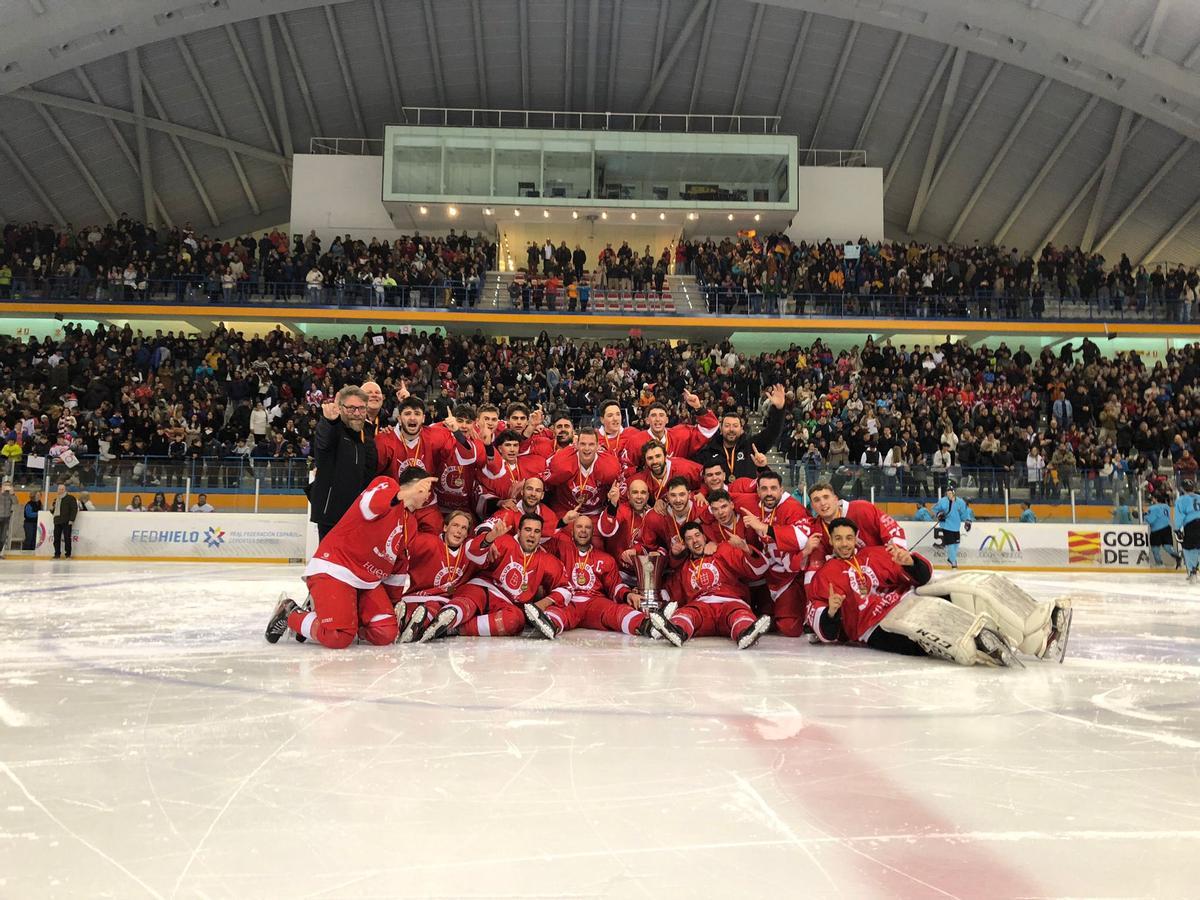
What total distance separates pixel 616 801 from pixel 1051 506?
17181mm

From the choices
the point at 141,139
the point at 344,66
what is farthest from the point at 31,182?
the point at 344,66

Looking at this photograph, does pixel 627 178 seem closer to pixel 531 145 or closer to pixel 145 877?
pixel 531 145

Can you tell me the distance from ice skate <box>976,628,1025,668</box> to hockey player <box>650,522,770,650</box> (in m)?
1.74

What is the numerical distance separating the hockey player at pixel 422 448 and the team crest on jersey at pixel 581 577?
1196mm

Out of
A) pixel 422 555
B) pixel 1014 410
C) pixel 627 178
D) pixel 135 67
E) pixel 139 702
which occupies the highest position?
pixel 135 67

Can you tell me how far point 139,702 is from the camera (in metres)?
4.55

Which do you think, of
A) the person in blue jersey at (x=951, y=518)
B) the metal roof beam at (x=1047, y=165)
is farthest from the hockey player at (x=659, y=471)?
the metal roof beam at (x=1047, y=165)

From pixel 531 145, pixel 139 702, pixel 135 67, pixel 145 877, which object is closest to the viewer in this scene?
pixel 145 877

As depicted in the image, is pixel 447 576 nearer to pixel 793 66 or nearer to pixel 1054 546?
pixel 1054 546

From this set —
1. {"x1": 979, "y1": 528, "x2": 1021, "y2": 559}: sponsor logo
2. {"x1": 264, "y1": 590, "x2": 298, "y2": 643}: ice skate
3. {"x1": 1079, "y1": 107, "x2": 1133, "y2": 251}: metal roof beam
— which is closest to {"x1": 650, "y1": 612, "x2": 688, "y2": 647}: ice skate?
{"x1": 264, "y1": 590, "x2": 298, "y2": 643}: ice skate

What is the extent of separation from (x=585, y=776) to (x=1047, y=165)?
36.4m


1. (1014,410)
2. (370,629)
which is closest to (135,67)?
(1014,410)

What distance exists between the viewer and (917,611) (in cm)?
656

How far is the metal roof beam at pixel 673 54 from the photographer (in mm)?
31516
